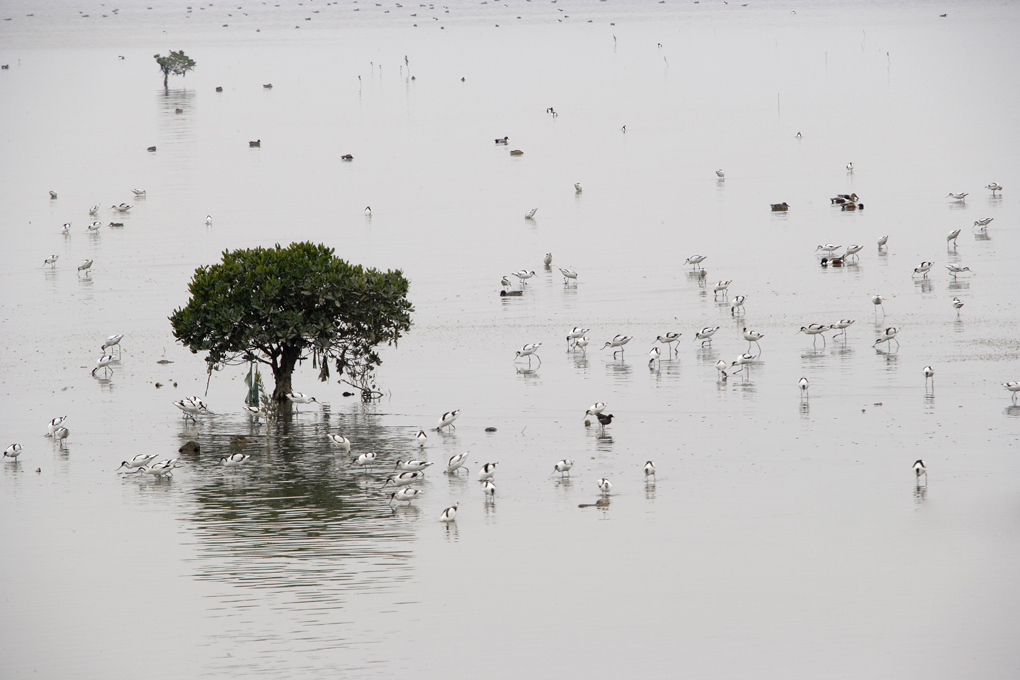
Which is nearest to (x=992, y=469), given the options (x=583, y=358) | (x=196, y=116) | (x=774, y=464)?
(x=774, y=464)

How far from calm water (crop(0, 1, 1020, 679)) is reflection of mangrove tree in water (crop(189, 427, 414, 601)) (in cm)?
9

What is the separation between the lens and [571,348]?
38.6 meters

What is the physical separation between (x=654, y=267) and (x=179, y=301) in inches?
743

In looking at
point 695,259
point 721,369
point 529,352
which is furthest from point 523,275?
point 721,369

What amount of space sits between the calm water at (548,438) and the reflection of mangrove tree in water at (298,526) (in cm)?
9

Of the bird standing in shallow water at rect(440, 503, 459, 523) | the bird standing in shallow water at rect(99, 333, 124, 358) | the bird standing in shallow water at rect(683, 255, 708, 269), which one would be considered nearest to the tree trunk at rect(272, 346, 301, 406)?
Answer: the bird standing in shallow water at rect(99, 333, 124, 358)

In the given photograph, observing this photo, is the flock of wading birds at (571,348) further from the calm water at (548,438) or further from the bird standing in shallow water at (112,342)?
the calm water at (548,438)

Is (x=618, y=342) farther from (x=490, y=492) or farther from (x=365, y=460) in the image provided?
(x=490, y=492)

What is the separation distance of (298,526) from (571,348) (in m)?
16.8

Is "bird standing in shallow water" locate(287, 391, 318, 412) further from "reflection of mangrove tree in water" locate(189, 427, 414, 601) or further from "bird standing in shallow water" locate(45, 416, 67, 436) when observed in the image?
"bird standing in shallow water" locate(45, 416, 67, 436)

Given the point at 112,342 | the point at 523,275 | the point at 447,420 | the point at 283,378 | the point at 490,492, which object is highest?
the point at 523,275

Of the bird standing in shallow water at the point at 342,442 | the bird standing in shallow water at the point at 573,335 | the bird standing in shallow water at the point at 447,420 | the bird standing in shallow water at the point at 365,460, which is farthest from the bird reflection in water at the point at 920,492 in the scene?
the bird standing in shallow water at the point at 573,335

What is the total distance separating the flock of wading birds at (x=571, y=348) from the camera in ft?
83.1

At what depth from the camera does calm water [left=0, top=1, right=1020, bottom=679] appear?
18.9m
